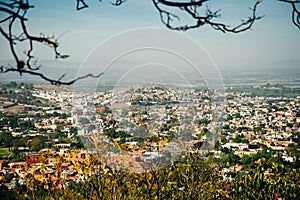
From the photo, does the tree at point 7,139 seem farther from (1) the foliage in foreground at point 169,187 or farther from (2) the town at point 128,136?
(1) the foliage in foreground at point 169,187

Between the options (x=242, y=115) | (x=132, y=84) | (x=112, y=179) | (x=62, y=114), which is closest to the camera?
(x=112, y=179)

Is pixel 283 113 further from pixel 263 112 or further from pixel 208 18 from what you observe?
pixel 208 18

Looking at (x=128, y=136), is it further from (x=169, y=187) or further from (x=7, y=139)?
(x=7, y=139)

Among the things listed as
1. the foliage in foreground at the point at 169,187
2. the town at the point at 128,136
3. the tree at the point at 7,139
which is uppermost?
the town at the point at 128,136

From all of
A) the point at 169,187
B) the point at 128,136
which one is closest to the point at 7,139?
the point at 169,187

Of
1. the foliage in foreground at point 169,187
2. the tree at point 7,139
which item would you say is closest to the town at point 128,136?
the foliage in foreground at point 169,187

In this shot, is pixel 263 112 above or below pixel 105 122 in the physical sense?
below

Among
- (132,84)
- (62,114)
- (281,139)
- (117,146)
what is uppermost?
(132,84)

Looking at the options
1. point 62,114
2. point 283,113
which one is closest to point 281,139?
point 283,113
